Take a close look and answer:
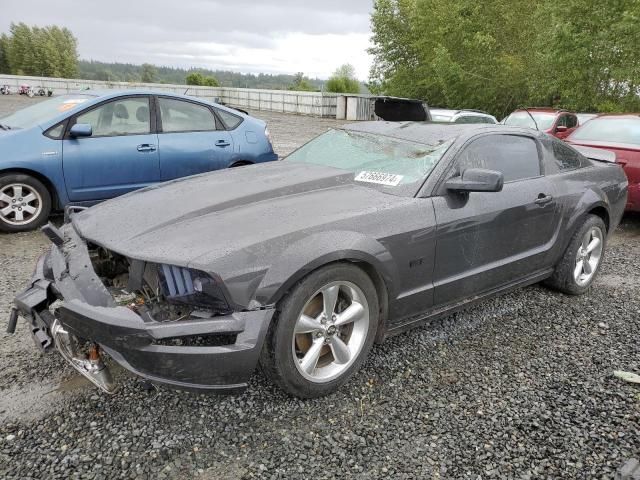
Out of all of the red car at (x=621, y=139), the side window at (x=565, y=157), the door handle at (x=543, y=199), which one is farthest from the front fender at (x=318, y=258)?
the red car at (x=621, y=139)

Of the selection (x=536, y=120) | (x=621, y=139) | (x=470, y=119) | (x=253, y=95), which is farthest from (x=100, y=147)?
(x=253, y=95)

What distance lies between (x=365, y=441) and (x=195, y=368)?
87 cm

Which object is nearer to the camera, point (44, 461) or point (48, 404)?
point (44, 461)

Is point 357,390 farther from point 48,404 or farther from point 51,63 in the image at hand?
point 51,63

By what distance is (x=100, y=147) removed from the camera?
5.45 metres

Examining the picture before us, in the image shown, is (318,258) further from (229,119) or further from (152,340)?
(229,119)

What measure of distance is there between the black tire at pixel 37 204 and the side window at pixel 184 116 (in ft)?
4.75

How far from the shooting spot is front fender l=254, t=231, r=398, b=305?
7.87ft

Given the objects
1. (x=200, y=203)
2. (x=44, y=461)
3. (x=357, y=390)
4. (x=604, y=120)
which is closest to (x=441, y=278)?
(x=357, y=390)

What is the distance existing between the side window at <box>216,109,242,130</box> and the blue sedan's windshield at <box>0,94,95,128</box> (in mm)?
1482

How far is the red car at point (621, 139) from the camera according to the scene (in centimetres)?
615

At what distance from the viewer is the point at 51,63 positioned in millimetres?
91375

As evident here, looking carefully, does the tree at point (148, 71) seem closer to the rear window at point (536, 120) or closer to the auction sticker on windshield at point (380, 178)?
the rear window at point (536, 120)

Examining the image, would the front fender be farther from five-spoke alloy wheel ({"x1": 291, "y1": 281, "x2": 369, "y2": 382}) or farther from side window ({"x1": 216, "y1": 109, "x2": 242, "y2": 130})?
side window ({"x1": 216, "y1": 109, "x2": 242, "y2": 130})
